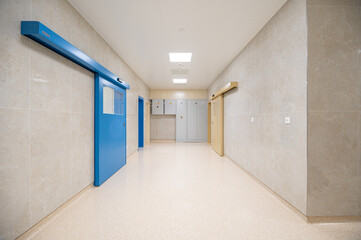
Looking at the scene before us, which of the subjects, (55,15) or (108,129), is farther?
(108,129)

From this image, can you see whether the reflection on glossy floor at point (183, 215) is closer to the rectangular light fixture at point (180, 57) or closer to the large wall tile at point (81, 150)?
the large wall tile at point (81, 150)

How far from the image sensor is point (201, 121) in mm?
10008

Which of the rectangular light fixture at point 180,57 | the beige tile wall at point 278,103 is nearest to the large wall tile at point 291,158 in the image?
the beige tile wall at point 278,103

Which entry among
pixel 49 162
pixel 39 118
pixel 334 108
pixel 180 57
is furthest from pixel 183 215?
pixel 180 57

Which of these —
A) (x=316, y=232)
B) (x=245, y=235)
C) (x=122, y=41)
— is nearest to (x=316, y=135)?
(x=316, y=232)

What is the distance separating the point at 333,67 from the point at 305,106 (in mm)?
613

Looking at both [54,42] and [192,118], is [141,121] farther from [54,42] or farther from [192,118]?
[54,42]

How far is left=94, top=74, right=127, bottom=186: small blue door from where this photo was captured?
3.34 metres

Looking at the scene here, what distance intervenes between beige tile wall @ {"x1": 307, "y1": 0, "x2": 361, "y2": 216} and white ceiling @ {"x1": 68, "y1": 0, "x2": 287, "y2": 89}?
83 centimetres

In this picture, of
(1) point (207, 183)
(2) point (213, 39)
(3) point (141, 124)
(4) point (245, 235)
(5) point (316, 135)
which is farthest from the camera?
(3) point (141, 124)

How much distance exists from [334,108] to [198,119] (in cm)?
788

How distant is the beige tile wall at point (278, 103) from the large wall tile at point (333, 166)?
10cm

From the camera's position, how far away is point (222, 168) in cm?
461

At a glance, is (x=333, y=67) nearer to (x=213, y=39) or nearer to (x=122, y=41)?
(x=213, y=39)
